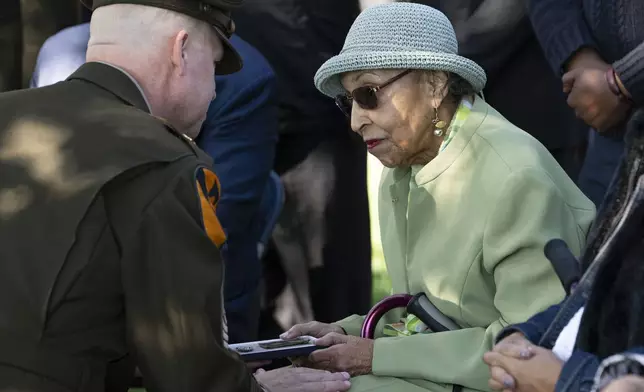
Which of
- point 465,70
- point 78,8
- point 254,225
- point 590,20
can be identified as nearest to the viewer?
point 465,70

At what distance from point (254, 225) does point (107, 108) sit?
2.22 m

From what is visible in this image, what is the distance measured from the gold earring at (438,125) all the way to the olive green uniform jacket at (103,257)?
3.56ft

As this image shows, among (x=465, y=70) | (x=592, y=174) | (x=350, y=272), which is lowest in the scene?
(x=350, y=272)

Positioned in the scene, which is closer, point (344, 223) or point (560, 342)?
point (560, 342)

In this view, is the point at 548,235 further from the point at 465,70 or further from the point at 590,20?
the point at 590,20

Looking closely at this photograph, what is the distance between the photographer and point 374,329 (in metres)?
3.02

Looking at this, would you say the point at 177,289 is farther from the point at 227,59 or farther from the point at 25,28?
the point at 25,28

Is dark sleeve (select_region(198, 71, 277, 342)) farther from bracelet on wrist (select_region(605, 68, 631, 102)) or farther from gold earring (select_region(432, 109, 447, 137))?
bracelet on wrist (select_region(605, 68, 631, 102))

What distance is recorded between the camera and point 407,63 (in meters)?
2.89

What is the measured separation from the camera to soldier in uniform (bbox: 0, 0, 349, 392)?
1.98 m

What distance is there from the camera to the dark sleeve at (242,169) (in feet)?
13.1

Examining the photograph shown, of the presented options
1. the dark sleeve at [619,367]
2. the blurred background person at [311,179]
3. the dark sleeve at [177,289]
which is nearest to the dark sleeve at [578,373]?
the dark sleeve at [619,367]

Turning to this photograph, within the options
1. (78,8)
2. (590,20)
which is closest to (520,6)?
(590,20)

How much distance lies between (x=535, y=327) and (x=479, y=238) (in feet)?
2.17
